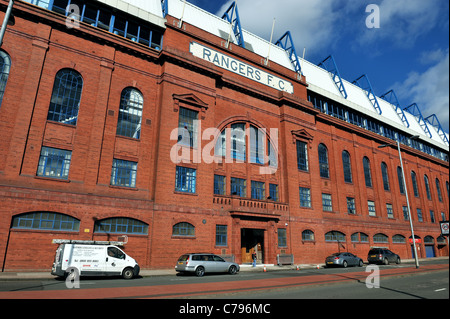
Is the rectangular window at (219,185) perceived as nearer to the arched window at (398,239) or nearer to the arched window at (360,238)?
the arched window at (360,238)

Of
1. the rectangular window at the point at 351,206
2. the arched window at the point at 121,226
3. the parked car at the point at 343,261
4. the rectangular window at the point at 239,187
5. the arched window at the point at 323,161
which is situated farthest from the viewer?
the rectangular window at the point at 351,206

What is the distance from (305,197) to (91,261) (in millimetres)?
23273

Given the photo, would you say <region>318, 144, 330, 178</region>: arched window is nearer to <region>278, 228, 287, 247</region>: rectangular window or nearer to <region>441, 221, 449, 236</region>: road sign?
<region>278, 228, 287, 247</region>: rectangular window

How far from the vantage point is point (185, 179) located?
2461cm

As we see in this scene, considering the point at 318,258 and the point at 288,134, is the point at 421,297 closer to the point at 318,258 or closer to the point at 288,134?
the point at 318,258

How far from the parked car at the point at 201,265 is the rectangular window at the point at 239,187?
8.60m

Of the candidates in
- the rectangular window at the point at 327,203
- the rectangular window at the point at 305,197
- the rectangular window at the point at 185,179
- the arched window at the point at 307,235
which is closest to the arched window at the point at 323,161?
the rectangular window at the point at 327,203

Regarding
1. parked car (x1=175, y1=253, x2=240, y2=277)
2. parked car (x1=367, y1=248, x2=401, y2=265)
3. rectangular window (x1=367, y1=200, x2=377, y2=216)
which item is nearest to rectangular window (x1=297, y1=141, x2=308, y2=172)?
parked car (x1=367, y1=248, x2=401, y2=265)

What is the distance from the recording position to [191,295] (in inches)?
389

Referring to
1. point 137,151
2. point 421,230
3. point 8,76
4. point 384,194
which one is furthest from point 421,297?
point 421,230

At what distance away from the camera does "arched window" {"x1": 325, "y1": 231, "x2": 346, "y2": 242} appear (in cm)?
3334

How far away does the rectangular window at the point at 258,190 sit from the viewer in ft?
96.4

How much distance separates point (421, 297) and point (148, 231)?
1716 cm

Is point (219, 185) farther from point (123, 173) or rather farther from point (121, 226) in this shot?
point (121, 226)
